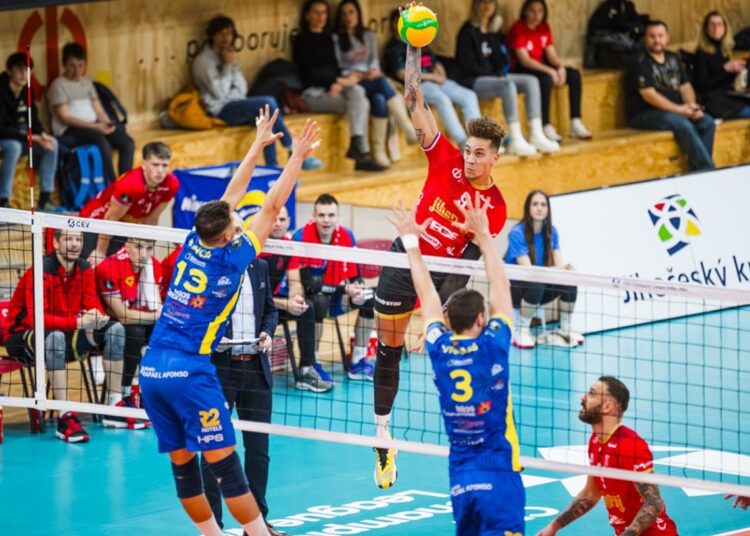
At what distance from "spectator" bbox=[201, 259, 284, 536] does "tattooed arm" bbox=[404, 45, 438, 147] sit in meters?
1.52

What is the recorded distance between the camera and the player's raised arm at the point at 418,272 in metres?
9.15

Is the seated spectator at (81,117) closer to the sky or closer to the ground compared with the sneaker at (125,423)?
closer to the sky

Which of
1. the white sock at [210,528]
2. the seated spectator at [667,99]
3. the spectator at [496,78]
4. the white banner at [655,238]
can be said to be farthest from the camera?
the seated spectator at [667,99]

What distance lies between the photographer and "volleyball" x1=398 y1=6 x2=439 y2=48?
10500 millimetres

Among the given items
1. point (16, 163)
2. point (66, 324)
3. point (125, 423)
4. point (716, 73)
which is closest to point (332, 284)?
point (125, 423)

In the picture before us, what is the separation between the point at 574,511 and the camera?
10.1 m

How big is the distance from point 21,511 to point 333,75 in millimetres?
9645

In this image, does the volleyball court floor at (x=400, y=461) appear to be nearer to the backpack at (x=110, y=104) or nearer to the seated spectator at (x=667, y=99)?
the backpack at (x=110, y=104)

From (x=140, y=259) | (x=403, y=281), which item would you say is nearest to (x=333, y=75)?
(x=140, y=259)

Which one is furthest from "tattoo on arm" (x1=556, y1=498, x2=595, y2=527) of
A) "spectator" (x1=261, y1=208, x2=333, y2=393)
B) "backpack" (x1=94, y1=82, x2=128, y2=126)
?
"backpack" (x1=94, y1=82, x2=128, y2=126)

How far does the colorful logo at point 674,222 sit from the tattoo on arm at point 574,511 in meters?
8.15

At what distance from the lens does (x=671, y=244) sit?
17984 mm

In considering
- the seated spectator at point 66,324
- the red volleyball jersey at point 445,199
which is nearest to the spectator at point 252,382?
the red volleyball jersey at point 445,199

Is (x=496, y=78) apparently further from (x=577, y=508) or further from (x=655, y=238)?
(x=577, y=508)
